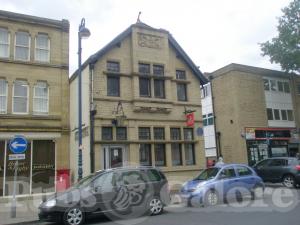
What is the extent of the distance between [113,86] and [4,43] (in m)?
6.01

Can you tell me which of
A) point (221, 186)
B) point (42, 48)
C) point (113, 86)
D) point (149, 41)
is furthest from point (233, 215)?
point (42, 48)

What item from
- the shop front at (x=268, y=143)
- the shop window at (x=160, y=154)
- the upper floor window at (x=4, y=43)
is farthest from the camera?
the shop front at (x=268, y=143)

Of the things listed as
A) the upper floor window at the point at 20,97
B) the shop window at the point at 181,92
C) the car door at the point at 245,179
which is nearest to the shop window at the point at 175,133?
the shop window at the point at 181,92

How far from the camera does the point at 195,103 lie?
71.0ft

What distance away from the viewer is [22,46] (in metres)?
18.2

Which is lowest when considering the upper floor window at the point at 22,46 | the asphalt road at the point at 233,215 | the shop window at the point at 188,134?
the asphalt road at the point at 233,215

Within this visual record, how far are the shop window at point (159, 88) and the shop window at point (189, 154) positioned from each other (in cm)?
339

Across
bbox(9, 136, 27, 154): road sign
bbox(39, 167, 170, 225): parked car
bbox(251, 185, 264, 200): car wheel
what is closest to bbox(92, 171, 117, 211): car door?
bbox(39, 167, 170, 225): parked car

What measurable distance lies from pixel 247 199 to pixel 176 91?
8.51 metres

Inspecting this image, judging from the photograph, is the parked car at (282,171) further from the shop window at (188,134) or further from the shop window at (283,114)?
the shop window at (283,114)

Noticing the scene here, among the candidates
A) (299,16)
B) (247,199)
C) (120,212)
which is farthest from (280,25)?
(120,212)

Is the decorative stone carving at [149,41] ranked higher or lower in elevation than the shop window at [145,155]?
higher

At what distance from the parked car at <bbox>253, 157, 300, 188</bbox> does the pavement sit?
4.00 m

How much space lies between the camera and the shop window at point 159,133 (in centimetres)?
1989
